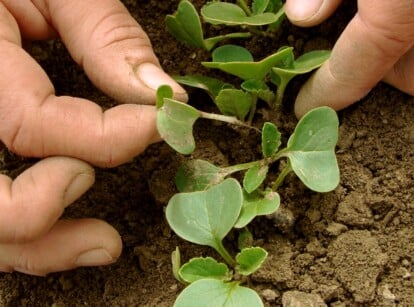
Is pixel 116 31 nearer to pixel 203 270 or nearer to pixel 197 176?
pixel 197 176

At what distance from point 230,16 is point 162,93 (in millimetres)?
296

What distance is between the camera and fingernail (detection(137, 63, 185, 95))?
1.22 meters

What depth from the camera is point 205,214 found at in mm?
1215

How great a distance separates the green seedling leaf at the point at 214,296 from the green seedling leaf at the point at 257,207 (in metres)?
0.11

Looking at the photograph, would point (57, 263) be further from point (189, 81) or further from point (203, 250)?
point (189, 81)

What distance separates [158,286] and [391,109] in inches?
21.3

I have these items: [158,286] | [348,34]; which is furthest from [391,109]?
[158,286]

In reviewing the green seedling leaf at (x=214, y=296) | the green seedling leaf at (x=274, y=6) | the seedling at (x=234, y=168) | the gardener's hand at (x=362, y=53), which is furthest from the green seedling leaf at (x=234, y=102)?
the green seedling leaf at (x=214, y=296)

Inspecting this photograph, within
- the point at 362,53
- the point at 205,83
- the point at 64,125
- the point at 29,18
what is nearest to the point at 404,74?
the point at 362,53

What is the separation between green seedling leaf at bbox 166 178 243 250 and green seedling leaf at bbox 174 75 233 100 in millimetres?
233

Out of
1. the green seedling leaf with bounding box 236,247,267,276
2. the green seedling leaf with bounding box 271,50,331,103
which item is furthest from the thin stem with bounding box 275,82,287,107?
the green seedling leaf with bounding box 236,247,267,276

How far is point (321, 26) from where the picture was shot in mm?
1421

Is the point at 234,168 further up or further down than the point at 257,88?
further down

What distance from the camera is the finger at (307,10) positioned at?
4.24 feet
